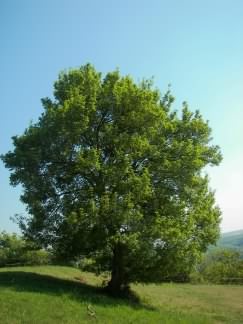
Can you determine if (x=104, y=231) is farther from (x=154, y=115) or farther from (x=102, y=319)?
(x=154, y=115)

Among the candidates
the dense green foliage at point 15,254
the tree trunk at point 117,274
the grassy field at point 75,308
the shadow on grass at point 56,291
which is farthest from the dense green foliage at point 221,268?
the shadow on grass at point 56,291

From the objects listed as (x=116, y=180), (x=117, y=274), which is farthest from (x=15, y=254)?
(x=116, y=180)

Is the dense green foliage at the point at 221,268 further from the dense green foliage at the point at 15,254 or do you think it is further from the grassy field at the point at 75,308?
the grassy field at the point at 75,308

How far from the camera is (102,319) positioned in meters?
20.8

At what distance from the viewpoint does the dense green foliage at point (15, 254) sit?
184ft

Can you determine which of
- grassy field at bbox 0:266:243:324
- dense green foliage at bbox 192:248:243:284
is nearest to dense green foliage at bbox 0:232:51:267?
dense green foliage at bbox 192:248:243:284

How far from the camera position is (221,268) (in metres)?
74.5

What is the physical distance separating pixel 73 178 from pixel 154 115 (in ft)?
24.1

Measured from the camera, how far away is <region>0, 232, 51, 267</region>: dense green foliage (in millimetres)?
56031

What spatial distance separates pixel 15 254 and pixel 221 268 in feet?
121

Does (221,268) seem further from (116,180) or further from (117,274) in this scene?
(116,180)

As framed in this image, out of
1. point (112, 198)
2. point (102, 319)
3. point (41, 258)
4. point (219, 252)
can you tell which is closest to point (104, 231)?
point (112, 198)

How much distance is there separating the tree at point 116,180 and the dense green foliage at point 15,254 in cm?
→ 2479

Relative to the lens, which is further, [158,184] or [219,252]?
[219,252]
